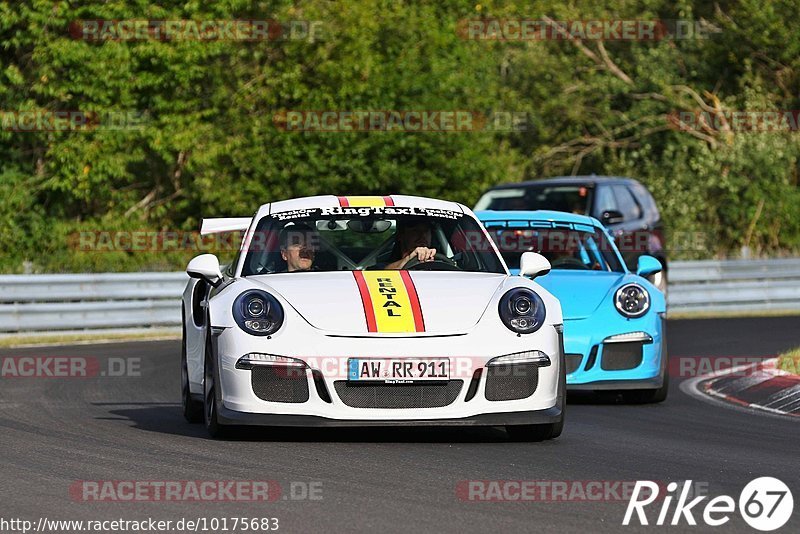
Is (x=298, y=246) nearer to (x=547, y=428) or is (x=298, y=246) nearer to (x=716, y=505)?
(x=547, y=428)

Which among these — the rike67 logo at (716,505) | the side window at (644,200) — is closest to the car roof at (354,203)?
the rike67 logo at (716,505)

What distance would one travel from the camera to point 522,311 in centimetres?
896

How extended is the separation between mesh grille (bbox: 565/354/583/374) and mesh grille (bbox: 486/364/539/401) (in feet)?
9.12

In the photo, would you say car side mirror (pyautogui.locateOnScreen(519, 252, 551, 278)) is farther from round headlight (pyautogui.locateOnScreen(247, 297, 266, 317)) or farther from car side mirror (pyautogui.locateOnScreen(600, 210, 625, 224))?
car side mirror (pyautogui.locateOnScreen(600, 210, 625, 224))

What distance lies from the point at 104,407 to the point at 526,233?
15.4ft

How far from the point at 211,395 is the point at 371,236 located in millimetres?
1678

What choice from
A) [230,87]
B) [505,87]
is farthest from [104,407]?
[505,87]

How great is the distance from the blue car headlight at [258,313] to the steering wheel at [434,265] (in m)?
1.13

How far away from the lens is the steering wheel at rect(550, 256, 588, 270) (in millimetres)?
12977

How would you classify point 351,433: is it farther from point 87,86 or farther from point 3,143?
point 3,143

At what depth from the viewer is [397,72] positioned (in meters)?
32.3

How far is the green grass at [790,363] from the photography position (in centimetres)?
1349

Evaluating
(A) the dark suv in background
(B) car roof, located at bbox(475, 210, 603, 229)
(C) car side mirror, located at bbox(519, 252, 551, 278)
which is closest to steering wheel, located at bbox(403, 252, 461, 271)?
(C) car side mirror, located at bbox(519, 252, 551, 278)

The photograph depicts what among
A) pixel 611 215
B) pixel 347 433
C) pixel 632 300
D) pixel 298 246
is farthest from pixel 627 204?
pixel 347 433
